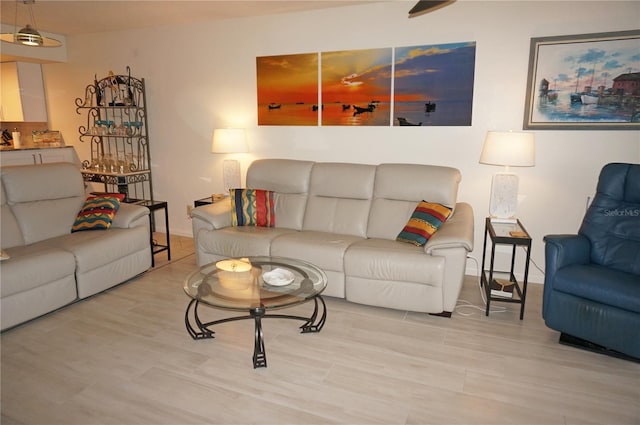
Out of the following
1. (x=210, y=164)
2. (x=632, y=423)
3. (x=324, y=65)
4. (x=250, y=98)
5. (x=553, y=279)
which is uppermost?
(x=324, y=65)

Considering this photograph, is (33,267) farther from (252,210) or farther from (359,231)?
(359,231)

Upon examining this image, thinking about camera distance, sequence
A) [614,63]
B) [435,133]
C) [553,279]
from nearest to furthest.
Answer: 1. [553,279]
2. [614,63]
3. [435,133]

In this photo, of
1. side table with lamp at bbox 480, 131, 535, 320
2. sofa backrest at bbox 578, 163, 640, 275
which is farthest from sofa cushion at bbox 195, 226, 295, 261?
sofa backrest at bbox 578, 163, 640, 275

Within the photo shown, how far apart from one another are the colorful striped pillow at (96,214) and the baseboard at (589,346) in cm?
367

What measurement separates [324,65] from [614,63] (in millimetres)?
2454

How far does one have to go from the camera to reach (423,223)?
129 inches

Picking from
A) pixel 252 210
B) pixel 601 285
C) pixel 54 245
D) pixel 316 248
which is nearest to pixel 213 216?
pixel 252 210

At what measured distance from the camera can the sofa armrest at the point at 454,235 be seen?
287 centimetres

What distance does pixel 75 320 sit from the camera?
9.75 feet

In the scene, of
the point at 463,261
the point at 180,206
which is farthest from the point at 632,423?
the point at 180,206

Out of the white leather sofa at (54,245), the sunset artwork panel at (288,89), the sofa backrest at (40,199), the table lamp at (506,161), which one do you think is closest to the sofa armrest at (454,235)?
the table lamp at (506,161)

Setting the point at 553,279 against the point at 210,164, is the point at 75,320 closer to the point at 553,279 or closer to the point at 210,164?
the point at 210,164

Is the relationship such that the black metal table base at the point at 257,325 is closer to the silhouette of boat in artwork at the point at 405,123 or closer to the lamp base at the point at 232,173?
the lamp base at the point at 232,173

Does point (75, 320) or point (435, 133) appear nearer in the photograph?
point (75, 320)
